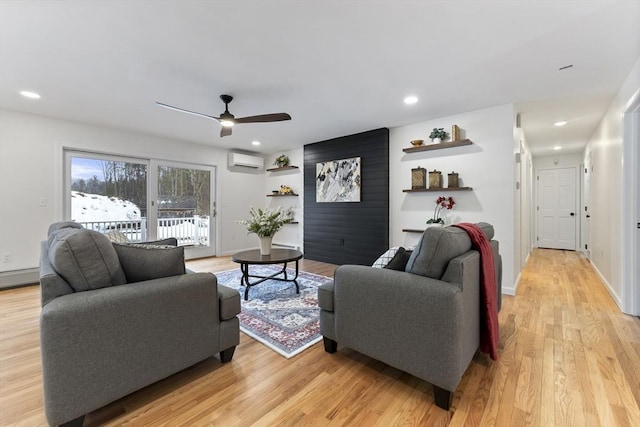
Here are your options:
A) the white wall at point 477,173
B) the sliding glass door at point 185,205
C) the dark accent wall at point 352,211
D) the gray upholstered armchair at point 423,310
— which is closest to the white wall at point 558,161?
the white wall at point 477,173

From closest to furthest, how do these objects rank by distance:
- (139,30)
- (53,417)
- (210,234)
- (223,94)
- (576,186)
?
(53,417), (139,30), (223,94), (210,234), (576,186)

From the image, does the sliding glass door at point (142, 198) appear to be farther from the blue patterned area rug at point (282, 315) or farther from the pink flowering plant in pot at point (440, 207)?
the pink flowering plant in pot at point (440, 207)

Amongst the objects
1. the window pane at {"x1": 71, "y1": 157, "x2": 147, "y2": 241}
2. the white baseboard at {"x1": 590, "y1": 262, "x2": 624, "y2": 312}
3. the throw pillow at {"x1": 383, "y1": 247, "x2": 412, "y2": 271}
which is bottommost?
the white baseboard at {"x1": 590, "y1": 262, "x2": 624, "y2": 312}

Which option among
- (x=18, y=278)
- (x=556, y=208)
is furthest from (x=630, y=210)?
(x=18, y=278)

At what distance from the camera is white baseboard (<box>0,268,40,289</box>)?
3594 mm

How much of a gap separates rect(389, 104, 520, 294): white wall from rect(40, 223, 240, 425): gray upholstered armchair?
325cm

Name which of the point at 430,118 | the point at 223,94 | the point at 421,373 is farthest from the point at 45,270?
the point at 430,118

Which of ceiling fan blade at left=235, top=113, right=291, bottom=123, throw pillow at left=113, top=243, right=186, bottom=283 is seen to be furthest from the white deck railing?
throw pillow at left=113, top=243, right=186, bottom=283

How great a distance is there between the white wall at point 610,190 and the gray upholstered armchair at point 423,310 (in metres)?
2.51

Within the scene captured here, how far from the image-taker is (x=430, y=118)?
13.0 feet

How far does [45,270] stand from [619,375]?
348 cm

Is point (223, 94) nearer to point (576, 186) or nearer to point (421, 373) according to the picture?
point (421, 373)

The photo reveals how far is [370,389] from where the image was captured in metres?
1.62

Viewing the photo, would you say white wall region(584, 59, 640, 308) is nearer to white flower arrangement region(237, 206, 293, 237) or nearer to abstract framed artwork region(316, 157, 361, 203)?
abstract framed artwork region(316, 157, 361, 203)
